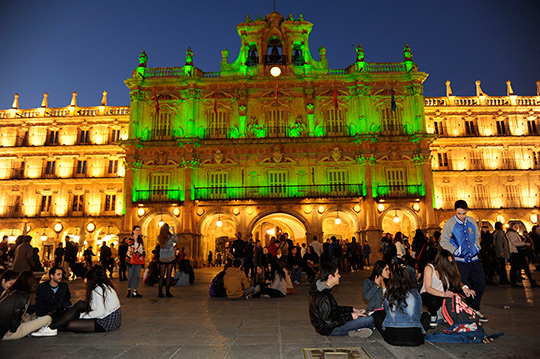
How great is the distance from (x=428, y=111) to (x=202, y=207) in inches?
790

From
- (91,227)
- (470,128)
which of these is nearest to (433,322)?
(91,227)

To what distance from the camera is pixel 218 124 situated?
28.7 metres

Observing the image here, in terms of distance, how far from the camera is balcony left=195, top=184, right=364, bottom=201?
26.9m

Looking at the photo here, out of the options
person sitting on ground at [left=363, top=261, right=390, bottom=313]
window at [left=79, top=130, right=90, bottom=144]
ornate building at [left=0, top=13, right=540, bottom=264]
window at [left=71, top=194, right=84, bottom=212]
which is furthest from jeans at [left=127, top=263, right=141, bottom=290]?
window at [left=79, top=130, right=90, bottom=144]

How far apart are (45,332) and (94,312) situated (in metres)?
0.70

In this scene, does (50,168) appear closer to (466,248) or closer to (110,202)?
(110,202)

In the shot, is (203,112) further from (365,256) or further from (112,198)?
(365,256)

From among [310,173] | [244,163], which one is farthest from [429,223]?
[244,163]

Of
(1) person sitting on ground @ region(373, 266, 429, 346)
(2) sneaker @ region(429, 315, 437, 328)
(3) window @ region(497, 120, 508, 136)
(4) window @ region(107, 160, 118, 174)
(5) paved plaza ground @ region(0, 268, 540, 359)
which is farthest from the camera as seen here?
(4) window @ region(107, 160, 118, 174)

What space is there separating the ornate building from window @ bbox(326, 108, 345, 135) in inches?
2.9

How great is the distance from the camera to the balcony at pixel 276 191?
1057 inches

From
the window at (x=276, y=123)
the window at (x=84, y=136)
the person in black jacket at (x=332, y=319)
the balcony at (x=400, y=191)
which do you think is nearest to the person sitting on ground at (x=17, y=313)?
the person in black jacket at (x=332, y=319)

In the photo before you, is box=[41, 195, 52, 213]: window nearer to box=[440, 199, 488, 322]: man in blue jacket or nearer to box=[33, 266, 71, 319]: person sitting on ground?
box=[33, 266, 71, 319]: person sitting on ground

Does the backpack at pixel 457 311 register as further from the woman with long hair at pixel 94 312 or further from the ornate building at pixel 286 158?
the ornate building at pixel 286 158
